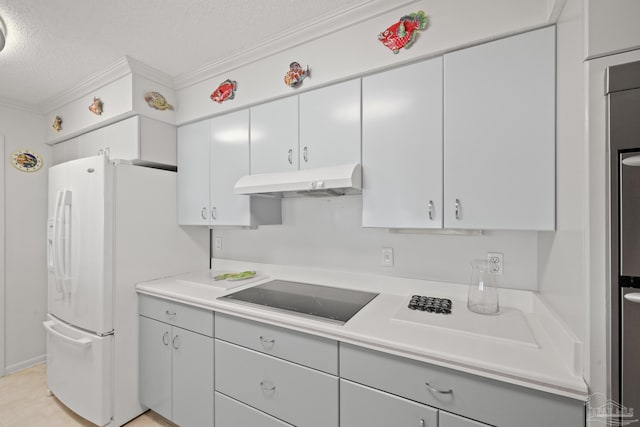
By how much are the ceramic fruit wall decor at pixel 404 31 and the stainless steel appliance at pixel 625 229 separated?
0.82 m

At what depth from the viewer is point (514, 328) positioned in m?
1.15

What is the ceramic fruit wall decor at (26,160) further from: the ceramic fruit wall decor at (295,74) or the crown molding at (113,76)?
the ceramic fruit wall decor at (295,74)

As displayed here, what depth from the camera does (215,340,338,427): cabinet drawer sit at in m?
1.21

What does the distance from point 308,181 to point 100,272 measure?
147cm

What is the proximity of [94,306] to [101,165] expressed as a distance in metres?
0.91

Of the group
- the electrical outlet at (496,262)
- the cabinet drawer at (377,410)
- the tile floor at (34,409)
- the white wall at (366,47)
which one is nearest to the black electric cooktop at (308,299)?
the cabinet drawer at (377,410)

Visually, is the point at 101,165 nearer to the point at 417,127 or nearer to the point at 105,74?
the point at 105,74

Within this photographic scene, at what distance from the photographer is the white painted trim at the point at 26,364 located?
2484 millimetres

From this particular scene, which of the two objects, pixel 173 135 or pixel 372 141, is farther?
pixel 173 135

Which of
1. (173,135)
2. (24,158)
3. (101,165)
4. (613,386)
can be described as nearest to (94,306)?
(101,165)

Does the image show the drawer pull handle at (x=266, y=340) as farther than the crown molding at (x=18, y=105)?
No

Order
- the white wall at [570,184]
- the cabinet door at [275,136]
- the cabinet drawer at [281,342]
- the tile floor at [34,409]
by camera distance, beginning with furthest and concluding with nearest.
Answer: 1. the tile floor at [34,409]
2. the cabinet door at [275,136]
3. the cabinet drawer at [281,342]
4. the white wall at [570,184]

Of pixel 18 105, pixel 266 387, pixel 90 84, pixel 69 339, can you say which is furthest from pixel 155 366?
pixel 18 105

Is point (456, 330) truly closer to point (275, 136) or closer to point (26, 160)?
point (275, 136)
